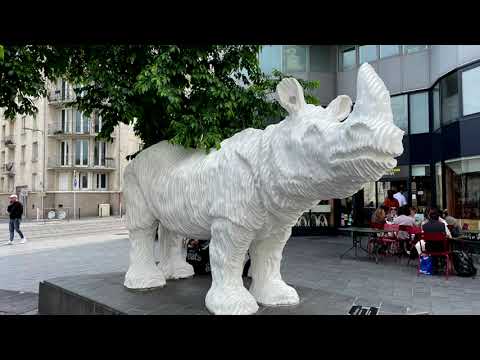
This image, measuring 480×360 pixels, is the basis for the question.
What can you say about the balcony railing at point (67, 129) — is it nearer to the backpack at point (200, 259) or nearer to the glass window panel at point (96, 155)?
the glass window panel at point (96, 155)

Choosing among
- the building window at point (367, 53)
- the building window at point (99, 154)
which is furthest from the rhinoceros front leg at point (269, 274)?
the building window at point (99, 154)

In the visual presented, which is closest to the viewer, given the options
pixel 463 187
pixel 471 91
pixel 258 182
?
pixel 258 182

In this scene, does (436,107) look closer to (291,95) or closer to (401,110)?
(401,110)

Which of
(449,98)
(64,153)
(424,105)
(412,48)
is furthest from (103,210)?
(449,98)

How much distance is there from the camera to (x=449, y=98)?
12.1 m

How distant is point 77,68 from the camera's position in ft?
18.1

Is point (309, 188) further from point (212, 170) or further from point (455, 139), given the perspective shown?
point (455, 139)

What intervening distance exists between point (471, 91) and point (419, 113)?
2.90 m

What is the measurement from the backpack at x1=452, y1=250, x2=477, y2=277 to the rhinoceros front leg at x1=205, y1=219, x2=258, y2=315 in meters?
5.75

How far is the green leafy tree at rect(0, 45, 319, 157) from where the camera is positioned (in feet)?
14.5

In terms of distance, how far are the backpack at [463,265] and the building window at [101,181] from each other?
30.4 m

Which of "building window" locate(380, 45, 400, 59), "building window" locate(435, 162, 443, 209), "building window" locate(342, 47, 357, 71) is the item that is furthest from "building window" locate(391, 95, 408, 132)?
"building window" locate(342, 47, 357, 71)

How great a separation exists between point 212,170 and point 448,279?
587cm
